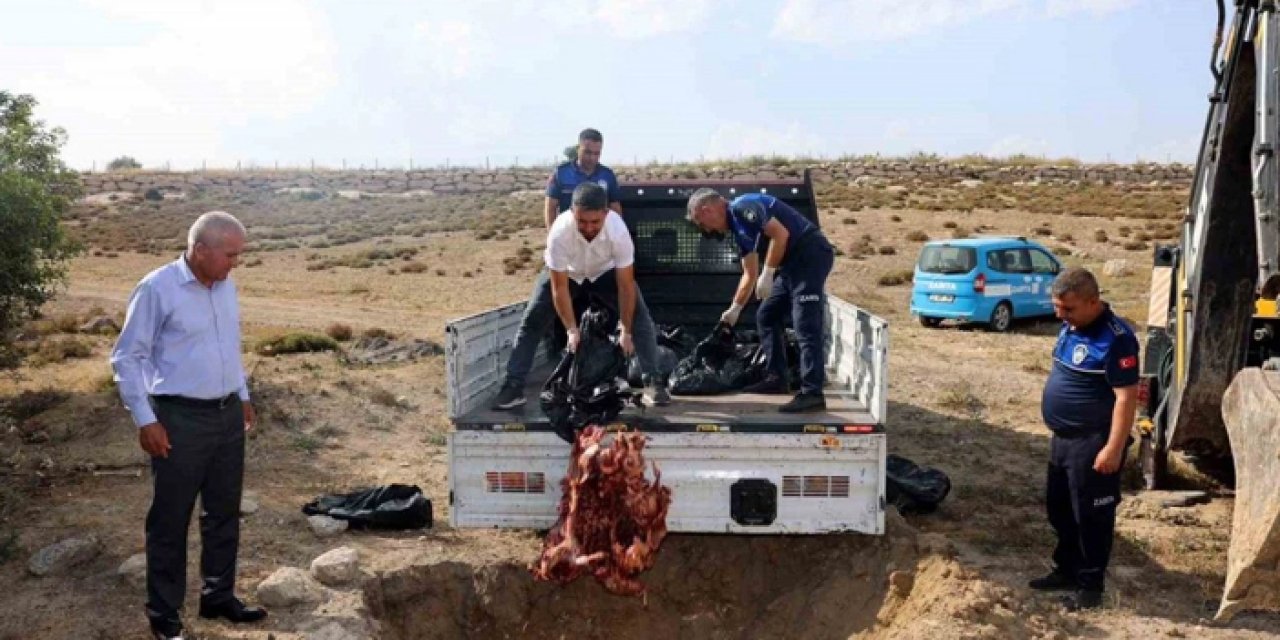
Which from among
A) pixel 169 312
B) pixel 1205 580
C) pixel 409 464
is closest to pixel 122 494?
pixel 409 464

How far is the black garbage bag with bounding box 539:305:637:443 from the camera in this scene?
5.67 meters

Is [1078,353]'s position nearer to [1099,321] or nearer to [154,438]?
[1099,321]

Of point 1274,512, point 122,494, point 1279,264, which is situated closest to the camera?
point 1274,512

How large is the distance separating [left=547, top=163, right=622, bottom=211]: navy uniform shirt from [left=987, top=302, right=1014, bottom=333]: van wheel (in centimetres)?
1157

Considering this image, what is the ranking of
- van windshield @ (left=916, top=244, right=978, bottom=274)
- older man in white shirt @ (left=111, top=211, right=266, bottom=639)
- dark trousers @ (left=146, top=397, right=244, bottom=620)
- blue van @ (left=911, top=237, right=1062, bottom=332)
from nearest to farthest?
older man in white shirt @ (left=111, top=211, right=266, bottom=639) → dark trousers @ (left=146, top=397, right=244, bottom=620) → blue van @ (left=911, top=237, right=1062, bottom=332) → van windshield @ (left=916, top=244, right=978, bottom=274)

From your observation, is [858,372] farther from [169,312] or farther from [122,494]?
[122,494]

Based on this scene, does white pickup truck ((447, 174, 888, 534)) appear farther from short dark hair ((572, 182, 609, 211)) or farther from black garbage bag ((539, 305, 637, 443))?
short dark hair ((572, 182, 609, 211))

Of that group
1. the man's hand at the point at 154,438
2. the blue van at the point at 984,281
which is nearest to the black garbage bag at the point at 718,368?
the man's hand at the point at 154,438

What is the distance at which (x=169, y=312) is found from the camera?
4906mm

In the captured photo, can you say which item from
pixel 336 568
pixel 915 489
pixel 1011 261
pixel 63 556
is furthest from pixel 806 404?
pixel 1011 261

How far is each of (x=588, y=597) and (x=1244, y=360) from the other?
410cm

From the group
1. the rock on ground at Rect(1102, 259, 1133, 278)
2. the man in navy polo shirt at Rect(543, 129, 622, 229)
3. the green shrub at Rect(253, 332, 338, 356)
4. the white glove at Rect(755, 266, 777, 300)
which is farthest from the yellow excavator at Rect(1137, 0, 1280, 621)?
the rock on ground at Rect(1102, 259, 1133, 278)

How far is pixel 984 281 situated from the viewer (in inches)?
708

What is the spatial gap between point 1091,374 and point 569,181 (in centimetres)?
409
